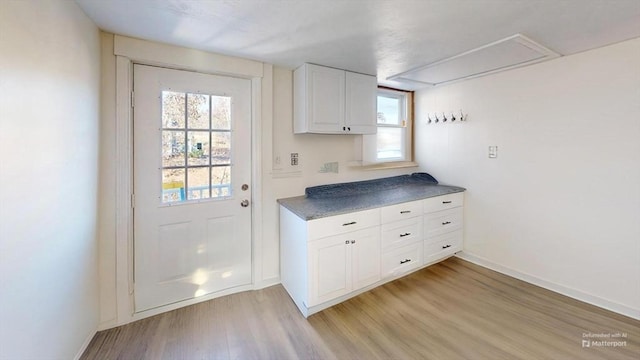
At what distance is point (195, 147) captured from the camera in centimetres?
218

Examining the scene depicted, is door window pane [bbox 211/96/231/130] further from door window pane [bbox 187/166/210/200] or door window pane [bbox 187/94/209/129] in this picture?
door window pane [bbox 187/166/210/200]

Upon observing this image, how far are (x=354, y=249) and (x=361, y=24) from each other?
1737mm

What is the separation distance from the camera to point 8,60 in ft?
3.35

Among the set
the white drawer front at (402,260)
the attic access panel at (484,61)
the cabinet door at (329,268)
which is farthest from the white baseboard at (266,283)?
the attic access panel at (484,61)

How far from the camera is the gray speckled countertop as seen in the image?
2.22 meters

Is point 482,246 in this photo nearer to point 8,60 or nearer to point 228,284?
point 228,284

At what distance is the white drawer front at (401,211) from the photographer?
246 centimetres

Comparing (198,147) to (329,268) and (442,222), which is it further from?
(442,222)

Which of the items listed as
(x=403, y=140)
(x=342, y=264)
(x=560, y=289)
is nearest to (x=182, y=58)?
(x=342, y=264)

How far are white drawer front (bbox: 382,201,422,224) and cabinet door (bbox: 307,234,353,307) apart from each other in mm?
470

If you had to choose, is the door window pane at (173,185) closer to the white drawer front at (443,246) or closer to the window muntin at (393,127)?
the window muntin at (393,127)

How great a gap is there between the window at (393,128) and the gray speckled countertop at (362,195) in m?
0.33

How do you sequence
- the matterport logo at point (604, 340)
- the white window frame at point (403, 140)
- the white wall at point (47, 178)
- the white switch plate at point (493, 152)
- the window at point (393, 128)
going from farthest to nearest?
the window at point (393, 128), the white window frame at point (403, 140), the white switch plate at point (493, 152), the matterport logo at point (604, 340), the white wall at point (47, 178)

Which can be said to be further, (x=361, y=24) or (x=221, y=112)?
(x=221, y=112)
